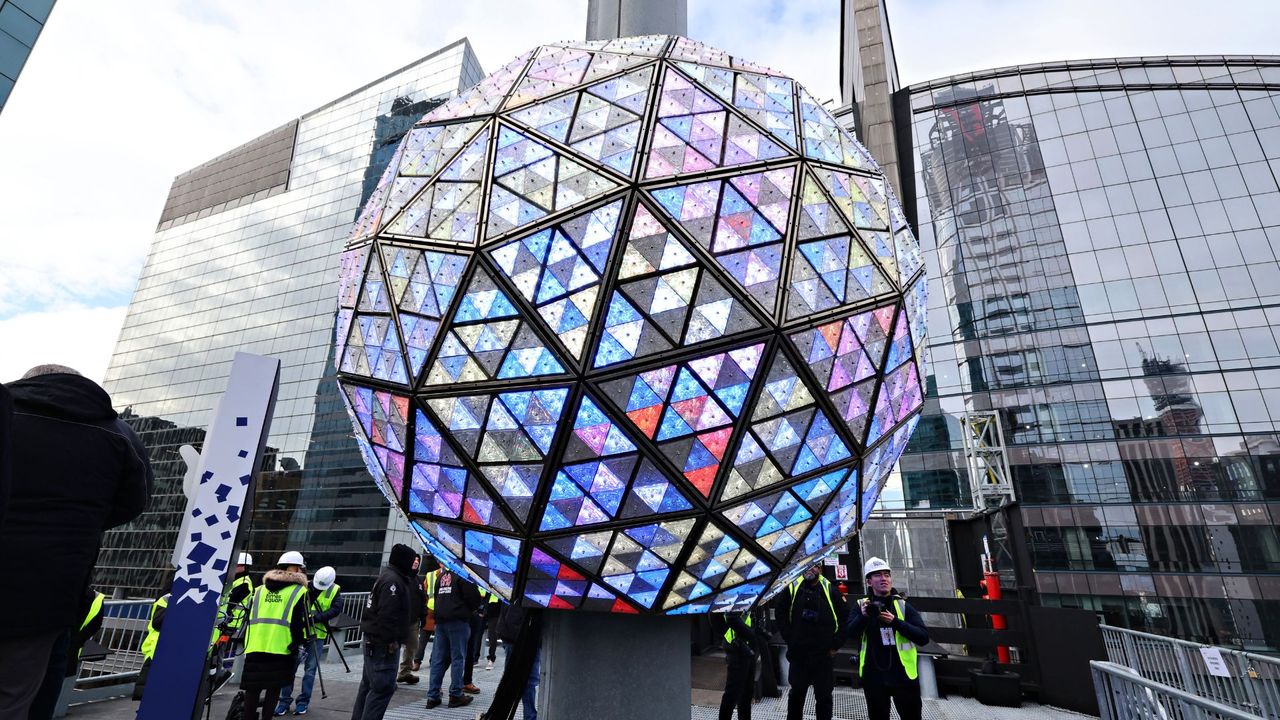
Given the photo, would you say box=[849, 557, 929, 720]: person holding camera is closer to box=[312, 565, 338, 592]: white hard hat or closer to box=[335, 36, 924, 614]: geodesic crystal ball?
box=[335, 36, 924, 614]: geodesic crystal ball

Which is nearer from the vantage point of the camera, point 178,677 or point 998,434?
point 178,677

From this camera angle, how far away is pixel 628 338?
2039 millimetres

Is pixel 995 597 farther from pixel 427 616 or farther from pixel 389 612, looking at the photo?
pixel 389 612

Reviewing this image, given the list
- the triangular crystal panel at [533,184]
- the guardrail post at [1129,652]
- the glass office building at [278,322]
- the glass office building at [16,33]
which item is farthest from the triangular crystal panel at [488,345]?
the glass office building at [278,322]

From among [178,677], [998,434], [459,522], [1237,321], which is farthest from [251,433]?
[1237,321]

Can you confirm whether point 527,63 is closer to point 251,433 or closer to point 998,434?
point 251,433

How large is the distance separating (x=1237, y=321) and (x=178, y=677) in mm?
38454

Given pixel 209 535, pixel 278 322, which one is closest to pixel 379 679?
pixel 209 535

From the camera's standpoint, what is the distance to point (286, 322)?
47156 millimetres

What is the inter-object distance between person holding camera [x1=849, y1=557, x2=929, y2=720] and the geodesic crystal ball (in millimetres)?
3508

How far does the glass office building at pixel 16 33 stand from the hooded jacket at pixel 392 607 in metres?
23.0

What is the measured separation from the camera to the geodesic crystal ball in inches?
81.7

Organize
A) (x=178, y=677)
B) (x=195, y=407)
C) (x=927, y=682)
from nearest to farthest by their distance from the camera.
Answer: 1. (x=178, y=677)
2. (x=927, y=682)
3. (x=195, y=407)

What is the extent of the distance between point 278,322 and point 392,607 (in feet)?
165
